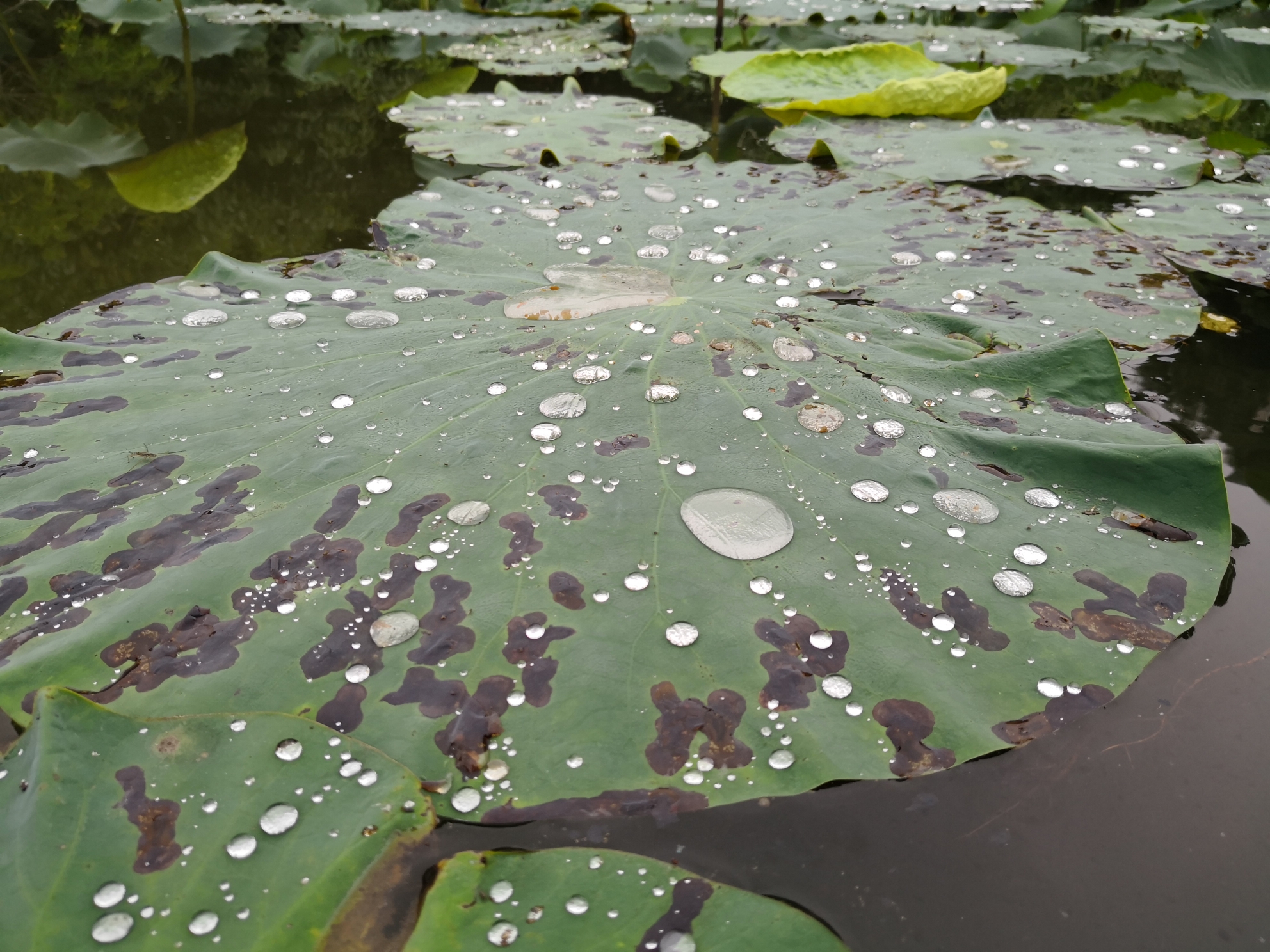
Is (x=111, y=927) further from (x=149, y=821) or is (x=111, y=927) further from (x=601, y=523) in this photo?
(x=601, y=523)

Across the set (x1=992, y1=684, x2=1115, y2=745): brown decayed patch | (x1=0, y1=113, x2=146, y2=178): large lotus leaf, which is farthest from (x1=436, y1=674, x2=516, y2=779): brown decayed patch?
(x1=0, y1=113, x2=146, y2=178): large lotus leaf

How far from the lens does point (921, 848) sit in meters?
0.96

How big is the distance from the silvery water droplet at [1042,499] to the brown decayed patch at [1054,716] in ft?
1.16

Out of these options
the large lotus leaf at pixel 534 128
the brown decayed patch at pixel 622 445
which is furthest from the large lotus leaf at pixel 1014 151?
the brown decayed patch at pixel 622 445

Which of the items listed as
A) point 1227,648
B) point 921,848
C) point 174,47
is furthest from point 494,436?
point 174,47

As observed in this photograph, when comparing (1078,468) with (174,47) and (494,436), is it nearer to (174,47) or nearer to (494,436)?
(494,436)

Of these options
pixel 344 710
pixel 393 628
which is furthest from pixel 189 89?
pixel 344 710

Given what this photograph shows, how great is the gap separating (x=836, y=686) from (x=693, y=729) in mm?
203

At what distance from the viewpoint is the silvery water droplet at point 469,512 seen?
1288 mm

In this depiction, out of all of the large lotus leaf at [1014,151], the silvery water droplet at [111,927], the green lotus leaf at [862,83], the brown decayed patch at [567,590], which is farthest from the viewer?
the green lotus leaf at [862,83]

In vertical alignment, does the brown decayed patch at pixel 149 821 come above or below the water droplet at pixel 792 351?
below

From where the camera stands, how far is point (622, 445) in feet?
4.65

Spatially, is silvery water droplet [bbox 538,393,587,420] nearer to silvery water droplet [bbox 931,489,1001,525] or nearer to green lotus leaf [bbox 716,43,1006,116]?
silvery water droplet [bbox 931,489,1001,525]

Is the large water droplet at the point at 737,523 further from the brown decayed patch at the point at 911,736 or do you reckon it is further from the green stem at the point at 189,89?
the green stem at the point at 189,89
